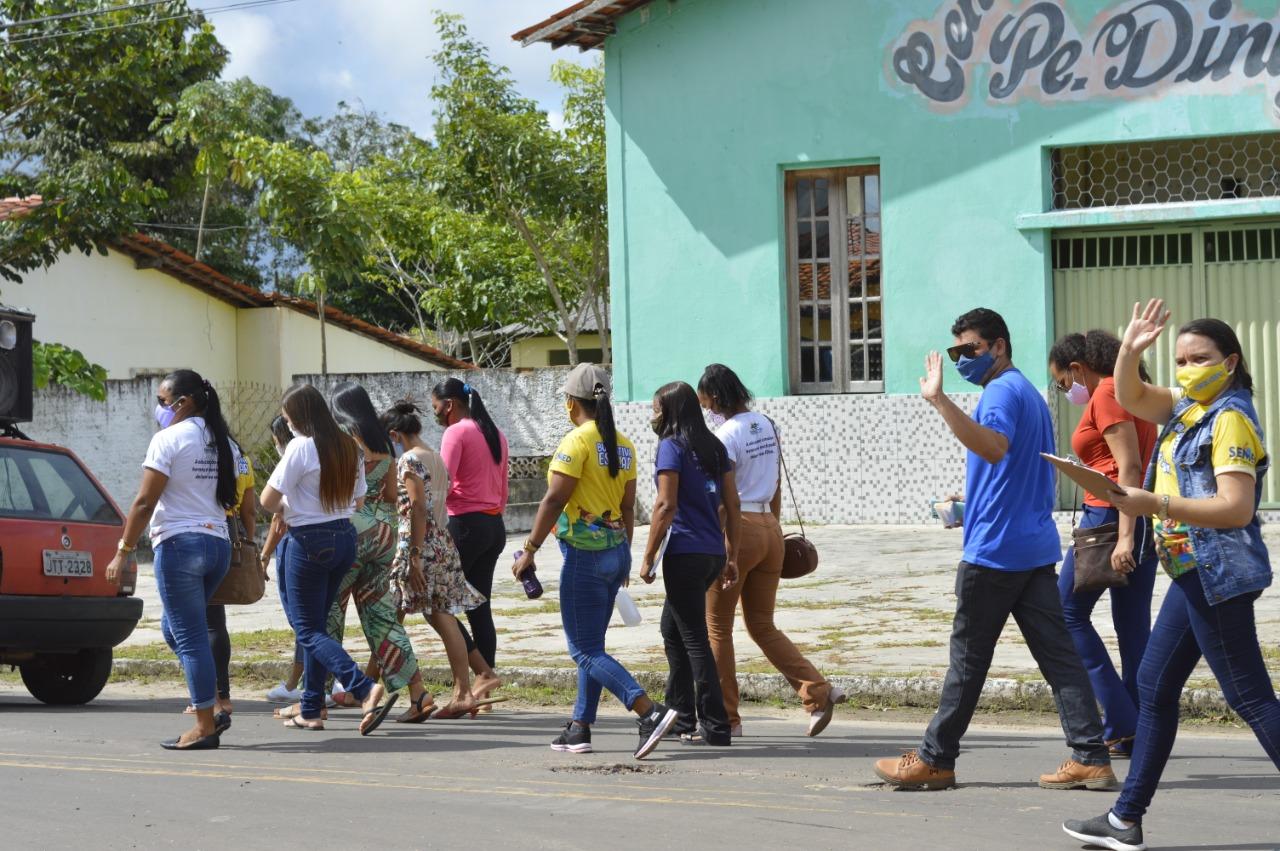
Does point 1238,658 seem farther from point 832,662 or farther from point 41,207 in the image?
point 41,207

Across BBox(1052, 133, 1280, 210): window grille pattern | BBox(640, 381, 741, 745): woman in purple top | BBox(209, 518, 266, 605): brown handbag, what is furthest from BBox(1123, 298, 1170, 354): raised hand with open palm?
BBox(1052, 133, 1280, 210): window grille pattern

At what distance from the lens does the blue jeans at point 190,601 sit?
7664 millimetres

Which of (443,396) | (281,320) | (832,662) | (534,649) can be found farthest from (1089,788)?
(281,320)

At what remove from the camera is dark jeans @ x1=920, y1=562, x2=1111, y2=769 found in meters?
6.22

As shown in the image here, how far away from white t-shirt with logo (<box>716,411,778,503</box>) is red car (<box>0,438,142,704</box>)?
3565 millimetres

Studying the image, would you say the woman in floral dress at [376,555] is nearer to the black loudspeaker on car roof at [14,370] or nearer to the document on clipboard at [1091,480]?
the black loudspeaker on car roof at [14,370]

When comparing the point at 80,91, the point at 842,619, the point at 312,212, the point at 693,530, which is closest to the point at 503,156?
the point at 312,212

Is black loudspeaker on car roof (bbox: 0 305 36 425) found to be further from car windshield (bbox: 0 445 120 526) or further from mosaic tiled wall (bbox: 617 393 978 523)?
mosaic tiled wall (bbox: 617 393 978 523)

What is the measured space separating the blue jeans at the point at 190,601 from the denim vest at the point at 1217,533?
432 centimetres

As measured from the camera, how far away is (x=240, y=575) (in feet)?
27.5

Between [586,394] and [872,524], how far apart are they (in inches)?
421

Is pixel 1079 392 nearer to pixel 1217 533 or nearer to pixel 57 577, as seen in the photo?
pixel 1217 533

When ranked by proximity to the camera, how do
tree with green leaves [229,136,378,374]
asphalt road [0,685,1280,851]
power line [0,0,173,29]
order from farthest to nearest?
tree with green leaves [229,136,378,374]
power line [0,0,173,29]
asphalt road [0,685,1280,851]

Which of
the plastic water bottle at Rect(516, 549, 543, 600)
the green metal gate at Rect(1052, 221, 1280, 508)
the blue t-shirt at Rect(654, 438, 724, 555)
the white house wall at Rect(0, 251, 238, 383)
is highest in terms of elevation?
the white house wall at Rect(0, 251, 238, 383)
